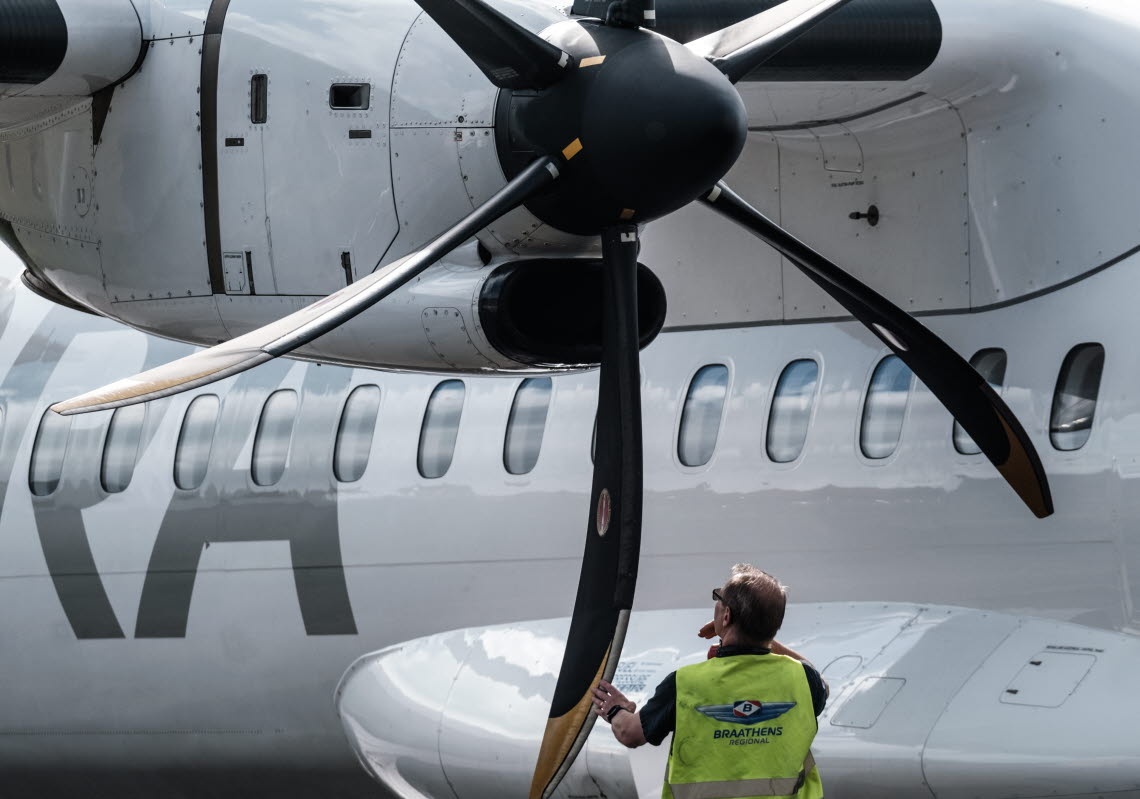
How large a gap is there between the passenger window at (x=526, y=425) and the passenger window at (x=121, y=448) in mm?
2700

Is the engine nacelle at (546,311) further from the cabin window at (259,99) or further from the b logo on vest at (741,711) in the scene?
the b logo on vest at (741,711)

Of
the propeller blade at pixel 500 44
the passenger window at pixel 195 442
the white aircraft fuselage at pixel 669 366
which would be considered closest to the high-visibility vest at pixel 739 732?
the white aircraft fuselage at pixel 669 366

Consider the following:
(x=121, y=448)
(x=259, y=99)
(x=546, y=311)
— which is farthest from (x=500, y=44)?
(x=121, y=448)

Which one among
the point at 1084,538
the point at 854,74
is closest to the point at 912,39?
the point at 854,74

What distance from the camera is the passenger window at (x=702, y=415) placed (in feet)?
25.9

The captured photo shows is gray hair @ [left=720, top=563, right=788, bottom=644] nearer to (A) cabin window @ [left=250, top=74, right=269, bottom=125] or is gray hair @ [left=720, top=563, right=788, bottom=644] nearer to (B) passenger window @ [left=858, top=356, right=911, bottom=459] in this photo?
(B) passenger window @ [left=858, top=356, right=911, bottom=459]

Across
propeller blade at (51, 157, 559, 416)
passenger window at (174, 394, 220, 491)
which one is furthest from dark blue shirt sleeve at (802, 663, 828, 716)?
passenger window at (174, 394, 220, 491)

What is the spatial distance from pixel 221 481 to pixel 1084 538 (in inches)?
195

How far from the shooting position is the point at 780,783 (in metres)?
4.25

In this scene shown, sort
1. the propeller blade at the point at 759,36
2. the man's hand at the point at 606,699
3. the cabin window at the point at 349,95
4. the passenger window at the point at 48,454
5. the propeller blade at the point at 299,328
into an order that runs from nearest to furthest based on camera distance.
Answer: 1. the man's hand at the point at 606,699
2. the propeller blade at the point at 299,328
3. the propeller blade at the point at 759,36
4. the cabin window at the point at 349,95
5. the passenger window at the point at 48,454

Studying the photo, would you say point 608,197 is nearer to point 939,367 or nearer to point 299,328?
point 299,328

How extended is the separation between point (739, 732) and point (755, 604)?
33cm

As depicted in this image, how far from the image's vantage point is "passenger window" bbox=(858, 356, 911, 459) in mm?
7355

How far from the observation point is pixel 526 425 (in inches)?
332
